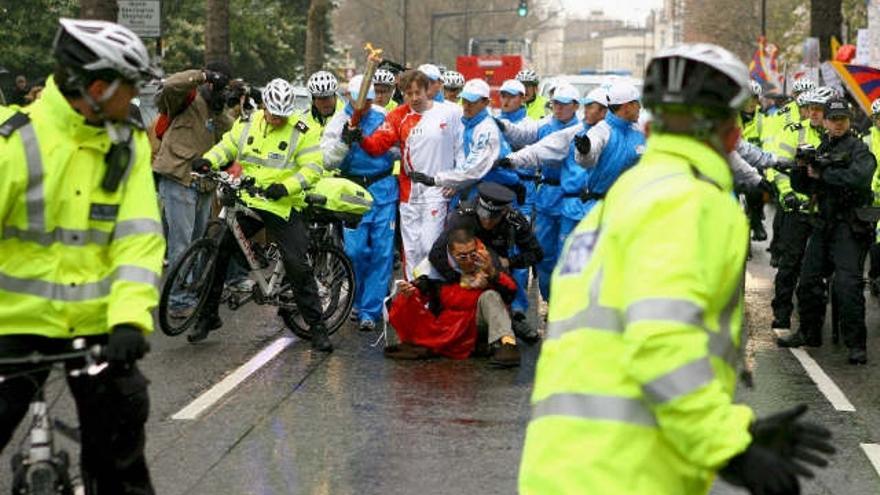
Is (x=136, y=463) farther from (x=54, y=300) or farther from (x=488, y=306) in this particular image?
(x=488, y=306)

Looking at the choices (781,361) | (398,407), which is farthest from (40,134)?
(781,361)

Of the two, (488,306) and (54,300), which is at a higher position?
(54,300)

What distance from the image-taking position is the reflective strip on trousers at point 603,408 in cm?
337

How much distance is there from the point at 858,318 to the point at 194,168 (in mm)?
4813

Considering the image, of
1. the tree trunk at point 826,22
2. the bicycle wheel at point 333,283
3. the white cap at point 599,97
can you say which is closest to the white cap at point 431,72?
the white cap at point 599,97

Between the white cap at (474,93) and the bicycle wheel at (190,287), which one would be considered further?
the white cap at (474,93)

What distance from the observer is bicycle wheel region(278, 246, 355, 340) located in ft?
37.8

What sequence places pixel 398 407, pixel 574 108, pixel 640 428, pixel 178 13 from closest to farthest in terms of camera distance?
pixel 640 428, pixel 398 407, pixel 574 108, pixel 178 13

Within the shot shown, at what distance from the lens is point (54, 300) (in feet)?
15.4

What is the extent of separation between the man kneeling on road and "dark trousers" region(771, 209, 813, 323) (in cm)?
255

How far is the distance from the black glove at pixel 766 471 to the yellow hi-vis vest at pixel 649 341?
3 cm

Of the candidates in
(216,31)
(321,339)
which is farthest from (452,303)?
(216,31)

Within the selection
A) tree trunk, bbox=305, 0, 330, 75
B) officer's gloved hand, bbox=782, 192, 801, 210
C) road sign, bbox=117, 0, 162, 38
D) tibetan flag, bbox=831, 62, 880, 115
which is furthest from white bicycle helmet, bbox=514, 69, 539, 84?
tree trunk, bbox=305, 0, 330, 75

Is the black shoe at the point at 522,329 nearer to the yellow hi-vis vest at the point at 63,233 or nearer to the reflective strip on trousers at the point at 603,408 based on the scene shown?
the yellow hi-vis vest at the point at 63,233
